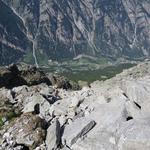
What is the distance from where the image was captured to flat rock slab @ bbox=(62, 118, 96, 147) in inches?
1212

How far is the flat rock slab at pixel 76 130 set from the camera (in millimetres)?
30797

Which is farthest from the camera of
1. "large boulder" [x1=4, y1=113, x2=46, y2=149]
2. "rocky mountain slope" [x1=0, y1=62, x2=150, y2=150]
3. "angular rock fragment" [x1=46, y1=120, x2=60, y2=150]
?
"large boulder" [x1=4, y1=113, x2=46, y2=149]

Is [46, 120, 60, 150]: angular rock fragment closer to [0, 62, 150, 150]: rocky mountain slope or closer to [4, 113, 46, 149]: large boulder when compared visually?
[0, 62, 150, 150]: rocky mountain slope

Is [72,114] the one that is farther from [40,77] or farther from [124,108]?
[40,77]

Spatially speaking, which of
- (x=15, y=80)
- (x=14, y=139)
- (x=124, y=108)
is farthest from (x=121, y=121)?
(x=15, y=80)

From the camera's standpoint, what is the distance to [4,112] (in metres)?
42.8

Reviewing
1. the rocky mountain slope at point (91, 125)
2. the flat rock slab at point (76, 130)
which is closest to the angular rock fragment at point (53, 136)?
the rocky mountain slope at point (91, 125)

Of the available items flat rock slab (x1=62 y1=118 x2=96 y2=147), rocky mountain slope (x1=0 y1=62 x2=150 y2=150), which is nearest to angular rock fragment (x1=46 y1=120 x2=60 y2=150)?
rocky mountain slope (x1=0 y1=62 x2=150 y2=150)

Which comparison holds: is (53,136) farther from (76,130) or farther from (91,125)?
(91,125)

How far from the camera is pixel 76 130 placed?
31.5 metres

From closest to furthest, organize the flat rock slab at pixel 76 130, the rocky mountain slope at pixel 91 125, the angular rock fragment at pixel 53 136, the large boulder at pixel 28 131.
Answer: the rocky mountain slope at pixel 91 125 < the flat rock slab at pixel 76 130 < the angular rock fragment at pixel 53 136 < the large boulder at pixel 28 131

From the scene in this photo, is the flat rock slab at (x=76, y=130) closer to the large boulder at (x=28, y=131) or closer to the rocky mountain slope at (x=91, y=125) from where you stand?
the rocky mountain slope at (x=91, y=125)

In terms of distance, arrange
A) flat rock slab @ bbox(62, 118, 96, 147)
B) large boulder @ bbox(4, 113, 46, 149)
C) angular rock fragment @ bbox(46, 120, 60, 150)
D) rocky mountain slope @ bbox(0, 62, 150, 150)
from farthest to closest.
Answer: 1. large boulder @ bbox(4, 113, 46, 149)
2. angular rock fragment @ bbox(46, 120, 60, 150)
3. flat rock slab @ bbox(62, 118, 96, 147)
4. rocky mountain slope @ bbox(0, 62, 150, 150)

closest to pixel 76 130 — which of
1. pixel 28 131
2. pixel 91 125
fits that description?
pixel 91 125
